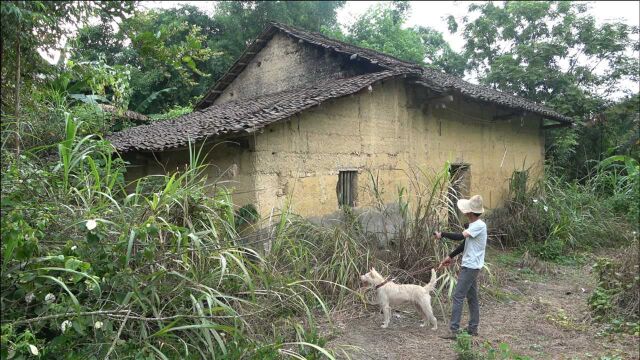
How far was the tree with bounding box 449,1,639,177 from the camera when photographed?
50.0 feet

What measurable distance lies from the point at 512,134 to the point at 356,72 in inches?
187

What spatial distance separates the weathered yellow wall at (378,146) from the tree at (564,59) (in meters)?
4.43

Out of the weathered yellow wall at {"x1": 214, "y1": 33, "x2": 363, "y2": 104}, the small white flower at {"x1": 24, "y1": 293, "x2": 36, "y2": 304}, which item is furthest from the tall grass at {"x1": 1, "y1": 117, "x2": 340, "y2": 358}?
the weathered yellow wall at {"x1": 214, "y1": 33, "x2": 363, "y2": 104}

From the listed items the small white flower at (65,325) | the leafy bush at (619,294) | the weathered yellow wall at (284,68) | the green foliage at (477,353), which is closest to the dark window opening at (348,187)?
the weathered yellow wall at (284,68)

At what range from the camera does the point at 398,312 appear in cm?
581

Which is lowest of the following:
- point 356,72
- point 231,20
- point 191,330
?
point 191,330

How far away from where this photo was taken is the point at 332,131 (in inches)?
312

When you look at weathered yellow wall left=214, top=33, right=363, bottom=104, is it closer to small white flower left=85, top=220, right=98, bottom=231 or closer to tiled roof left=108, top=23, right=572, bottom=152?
tiled roof left=108, top=23, right=572, bottom=152

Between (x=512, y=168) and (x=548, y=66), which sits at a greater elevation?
(x=548, y=66)

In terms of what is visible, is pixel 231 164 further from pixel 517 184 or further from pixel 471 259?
pixel 517 184

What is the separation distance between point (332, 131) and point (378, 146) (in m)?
1.13

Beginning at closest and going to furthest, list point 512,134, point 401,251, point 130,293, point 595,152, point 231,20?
point 130,293, point 401,251, point 512,134, point 595,152, point 231,20

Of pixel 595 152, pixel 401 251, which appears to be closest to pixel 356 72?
pixel 401 251

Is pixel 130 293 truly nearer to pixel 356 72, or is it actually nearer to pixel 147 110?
pixel 356 72
